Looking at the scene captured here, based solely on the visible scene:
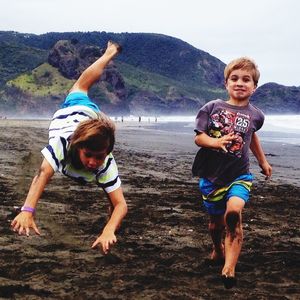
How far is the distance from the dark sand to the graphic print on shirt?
1138 millimetres

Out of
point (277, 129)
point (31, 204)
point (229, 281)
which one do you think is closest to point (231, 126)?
point (229, 281)

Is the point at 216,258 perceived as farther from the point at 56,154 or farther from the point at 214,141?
the point at 56,154

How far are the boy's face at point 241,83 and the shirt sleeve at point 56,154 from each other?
165cm

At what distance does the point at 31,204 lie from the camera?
11.7 ft

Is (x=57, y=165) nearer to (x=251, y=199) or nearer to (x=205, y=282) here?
(x=205, y=282)

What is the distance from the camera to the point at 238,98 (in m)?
4.51

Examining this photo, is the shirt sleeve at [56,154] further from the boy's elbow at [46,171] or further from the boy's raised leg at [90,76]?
the boy's raised leg at [90,76]

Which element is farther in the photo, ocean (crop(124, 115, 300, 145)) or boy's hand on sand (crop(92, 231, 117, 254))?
ocean (crop(124, 115, 300, 145))

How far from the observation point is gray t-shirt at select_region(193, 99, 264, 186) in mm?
4367

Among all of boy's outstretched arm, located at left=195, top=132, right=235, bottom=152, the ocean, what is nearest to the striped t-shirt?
boy's outstretched arm, located at left=195, top=132, right=235, bottom=152

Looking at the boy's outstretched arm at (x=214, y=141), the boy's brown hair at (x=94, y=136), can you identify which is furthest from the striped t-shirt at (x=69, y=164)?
the boy's outstretched arm at (x=214, y=141)

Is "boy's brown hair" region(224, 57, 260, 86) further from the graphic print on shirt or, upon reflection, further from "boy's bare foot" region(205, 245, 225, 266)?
"boy's bare foot" region(205, 245, 225, 266)

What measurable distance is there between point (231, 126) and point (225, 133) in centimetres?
8

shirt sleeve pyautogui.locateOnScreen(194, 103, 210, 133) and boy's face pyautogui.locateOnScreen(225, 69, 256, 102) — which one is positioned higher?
boy's face pyautogui.locateOnScreen(225, 69, 256, 102)
